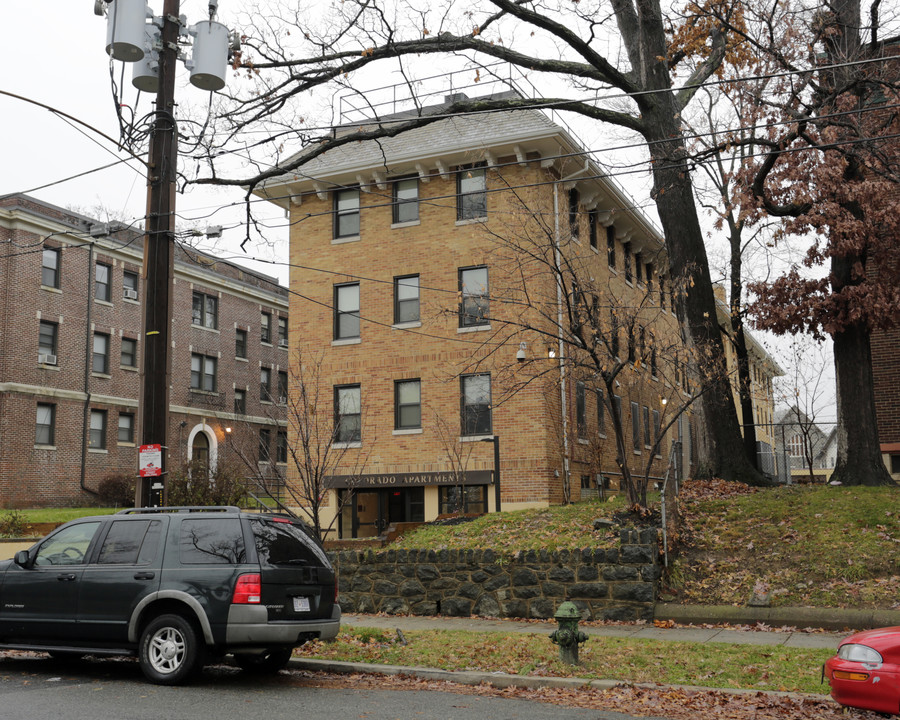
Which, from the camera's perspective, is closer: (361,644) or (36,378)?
(361,644)

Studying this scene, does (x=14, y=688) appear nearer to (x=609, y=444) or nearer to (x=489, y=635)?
(x=489, y=635)

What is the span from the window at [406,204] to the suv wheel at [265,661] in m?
19.0

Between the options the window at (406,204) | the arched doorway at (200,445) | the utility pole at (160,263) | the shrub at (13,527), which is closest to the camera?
the utility pole at (160,263)

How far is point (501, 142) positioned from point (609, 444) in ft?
36.5

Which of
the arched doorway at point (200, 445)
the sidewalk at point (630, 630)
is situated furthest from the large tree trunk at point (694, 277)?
the arched doorway at point (200, 445)

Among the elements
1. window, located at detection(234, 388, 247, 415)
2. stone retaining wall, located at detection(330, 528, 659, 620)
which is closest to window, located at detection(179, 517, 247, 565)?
stone retaining wall, located at detection(330, 528, 659, 620)

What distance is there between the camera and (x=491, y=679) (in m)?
9.39

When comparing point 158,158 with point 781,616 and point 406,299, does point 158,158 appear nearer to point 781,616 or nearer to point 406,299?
point 781,616

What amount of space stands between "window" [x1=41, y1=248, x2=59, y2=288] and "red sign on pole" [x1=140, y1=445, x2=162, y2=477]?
24490 millimetres

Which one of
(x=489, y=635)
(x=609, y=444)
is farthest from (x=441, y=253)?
(x=489, y=635)

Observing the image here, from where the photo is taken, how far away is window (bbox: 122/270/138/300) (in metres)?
37.1

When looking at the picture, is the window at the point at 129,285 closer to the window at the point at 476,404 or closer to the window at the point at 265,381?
the window at the point at 265,381

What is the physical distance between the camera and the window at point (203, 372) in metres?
40.1

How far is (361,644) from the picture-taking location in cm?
1131
